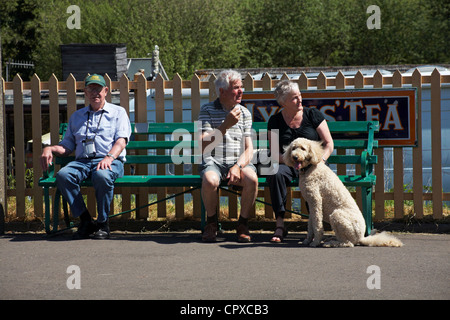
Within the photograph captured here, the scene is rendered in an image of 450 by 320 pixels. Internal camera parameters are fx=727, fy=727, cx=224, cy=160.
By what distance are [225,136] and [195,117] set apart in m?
1.17

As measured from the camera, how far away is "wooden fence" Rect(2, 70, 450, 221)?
7988 millimetres

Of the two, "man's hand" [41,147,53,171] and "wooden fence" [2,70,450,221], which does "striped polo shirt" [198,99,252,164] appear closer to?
"wooden fence" [2,70,450,221]

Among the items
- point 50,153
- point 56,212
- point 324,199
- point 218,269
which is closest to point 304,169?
point 324,199

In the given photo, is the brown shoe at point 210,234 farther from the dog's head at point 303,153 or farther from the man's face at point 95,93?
the man's face at point 95,93

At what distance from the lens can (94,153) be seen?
7516 millimetres

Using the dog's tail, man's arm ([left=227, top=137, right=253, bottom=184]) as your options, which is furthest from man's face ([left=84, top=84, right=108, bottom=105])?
the dog's tail

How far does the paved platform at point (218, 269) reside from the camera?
4730 millimetres

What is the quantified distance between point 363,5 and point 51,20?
18.7 metres

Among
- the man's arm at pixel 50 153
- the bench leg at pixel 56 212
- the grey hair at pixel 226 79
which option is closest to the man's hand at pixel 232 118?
the grey hair at pixel 226 79

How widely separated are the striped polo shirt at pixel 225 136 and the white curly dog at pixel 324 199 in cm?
65

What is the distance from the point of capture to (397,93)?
7.95 meters

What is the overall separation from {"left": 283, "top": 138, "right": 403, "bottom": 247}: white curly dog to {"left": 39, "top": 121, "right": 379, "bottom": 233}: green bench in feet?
1.58

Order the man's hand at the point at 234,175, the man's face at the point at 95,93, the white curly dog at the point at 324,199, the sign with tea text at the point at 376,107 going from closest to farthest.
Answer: the white curly dog at the point at 324,199, the man's hand at the point at 234,175, the man's face at the point at 95,93, the sign with tea text at the point at 376,107
